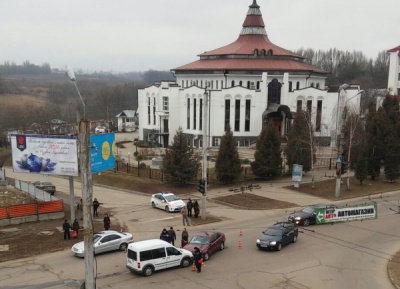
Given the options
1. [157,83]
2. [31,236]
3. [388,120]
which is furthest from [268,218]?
[157,83]

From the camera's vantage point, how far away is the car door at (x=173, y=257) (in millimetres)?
19391

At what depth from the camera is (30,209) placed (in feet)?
94.2

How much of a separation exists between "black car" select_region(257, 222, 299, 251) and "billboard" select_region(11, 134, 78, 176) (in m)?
12.5

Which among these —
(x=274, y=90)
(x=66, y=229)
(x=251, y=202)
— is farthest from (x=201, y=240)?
(x=274, y=90)

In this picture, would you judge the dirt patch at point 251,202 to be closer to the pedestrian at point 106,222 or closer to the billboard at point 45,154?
the pedestrian at point 106,222

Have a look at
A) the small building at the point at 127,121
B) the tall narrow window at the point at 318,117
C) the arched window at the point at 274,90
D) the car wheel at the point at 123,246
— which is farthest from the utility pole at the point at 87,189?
the small building at the point at 127,121

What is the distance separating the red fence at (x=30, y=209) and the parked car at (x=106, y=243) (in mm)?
8225

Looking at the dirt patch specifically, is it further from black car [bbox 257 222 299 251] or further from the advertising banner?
black car [bbox 257 222 299 251]

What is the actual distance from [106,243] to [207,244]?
17.4ft

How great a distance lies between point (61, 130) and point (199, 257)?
249ft

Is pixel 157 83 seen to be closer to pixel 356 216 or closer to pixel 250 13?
pixel 250 13

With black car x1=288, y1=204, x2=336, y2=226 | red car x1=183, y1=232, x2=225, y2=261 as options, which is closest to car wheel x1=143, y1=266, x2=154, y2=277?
red car x1=183, y1=232, x2=225, y2=261

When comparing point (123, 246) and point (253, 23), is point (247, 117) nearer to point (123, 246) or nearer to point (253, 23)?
point (253, 23)

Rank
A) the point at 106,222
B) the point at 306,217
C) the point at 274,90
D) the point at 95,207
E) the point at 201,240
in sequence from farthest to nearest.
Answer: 1. the point at 274,90
2. the point at 95,207
3. the point at 306,217
4. the point at 106,222
5. the point at 201,240
